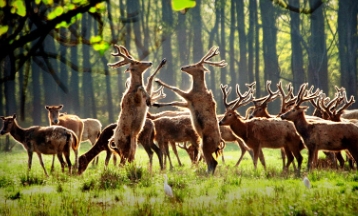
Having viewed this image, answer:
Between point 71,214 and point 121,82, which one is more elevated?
point 121,82

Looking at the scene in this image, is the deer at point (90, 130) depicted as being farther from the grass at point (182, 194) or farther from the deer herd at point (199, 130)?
the grass at point (182, 194)

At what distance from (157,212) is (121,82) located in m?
31.1

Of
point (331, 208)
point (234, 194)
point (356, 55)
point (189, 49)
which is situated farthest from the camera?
point (189, 49)

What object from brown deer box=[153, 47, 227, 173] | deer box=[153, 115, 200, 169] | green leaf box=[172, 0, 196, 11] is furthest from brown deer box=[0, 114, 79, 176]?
green leaf box=[172, 0, 196, 11]

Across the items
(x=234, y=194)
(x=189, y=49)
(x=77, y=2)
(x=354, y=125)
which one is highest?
(x=189, y=49)

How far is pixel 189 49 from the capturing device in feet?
118

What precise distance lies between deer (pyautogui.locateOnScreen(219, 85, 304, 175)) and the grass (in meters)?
0.86

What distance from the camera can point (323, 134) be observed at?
980cm

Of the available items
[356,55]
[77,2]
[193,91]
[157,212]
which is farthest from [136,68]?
[356,55]

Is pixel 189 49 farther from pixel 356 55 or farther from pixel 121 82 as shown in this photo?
pixel 356 55

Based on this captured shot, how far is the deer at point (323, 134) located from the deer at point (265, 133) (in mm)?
311

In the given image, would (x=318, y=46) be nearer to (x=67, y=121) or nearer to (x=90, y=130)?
(x=90, y=130)

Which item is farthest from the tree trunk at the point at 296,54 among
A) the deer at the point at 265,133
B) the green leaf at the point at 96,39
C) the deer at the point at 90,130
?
the green leaf at the point at 96,39

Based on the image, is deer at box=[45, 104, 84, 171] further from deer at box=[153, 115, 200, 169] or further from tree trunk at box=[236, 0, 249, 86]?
tree trunk at box=[236, 0, 249, 86]
